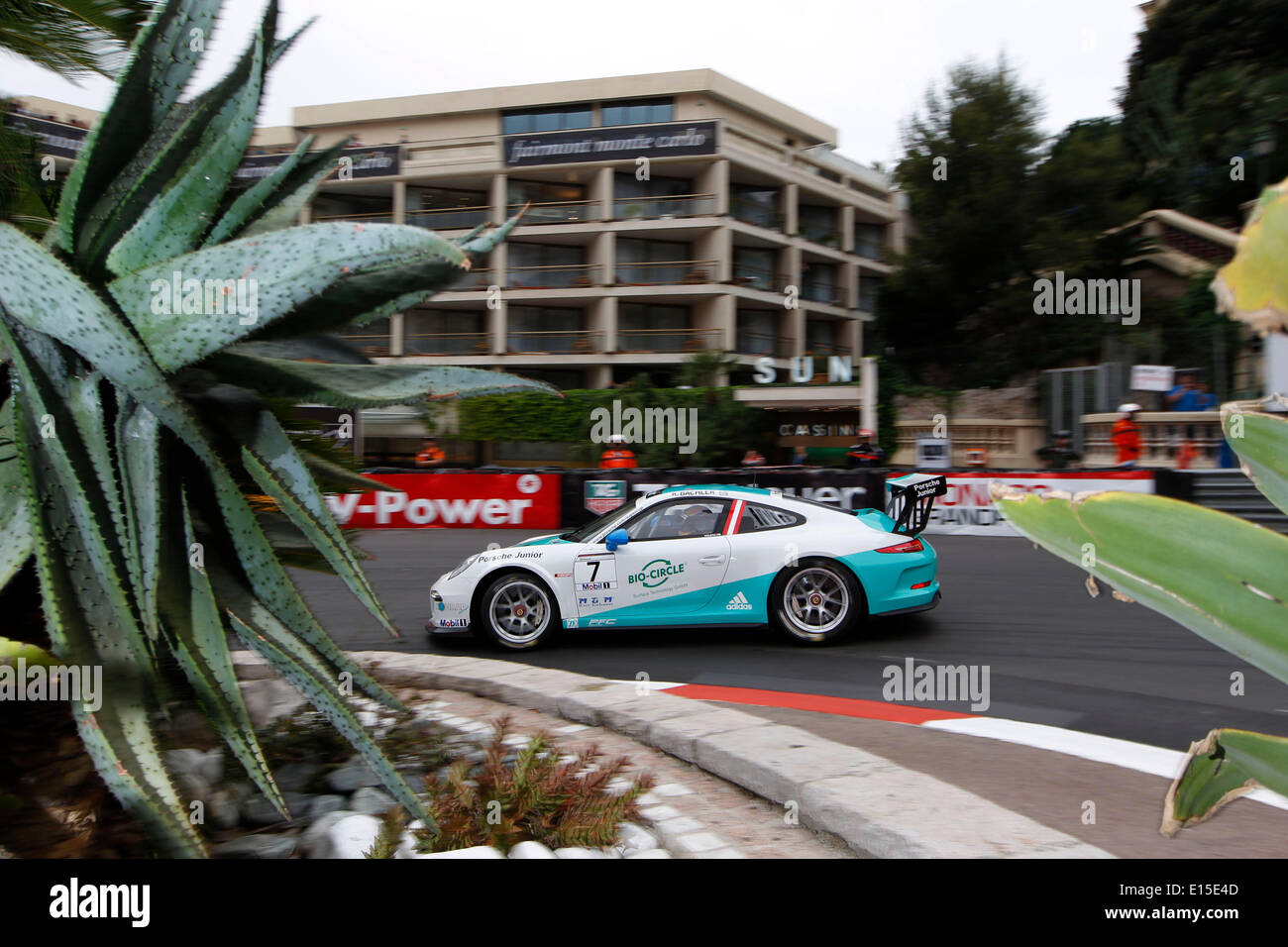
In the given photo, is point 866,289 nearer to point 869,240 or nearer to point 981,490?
point 869,240

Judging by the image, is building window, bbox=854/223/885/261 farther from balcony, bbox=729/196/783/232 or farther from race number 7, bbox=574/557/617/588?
race number 7, bbox=574/557/617/588

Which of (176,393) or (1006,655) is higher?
(176,393)

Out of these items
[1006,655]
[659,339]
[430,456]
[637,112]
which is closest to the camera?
[1006,655]

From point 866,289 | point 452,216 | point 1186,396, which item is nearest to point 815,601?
point 1186,396

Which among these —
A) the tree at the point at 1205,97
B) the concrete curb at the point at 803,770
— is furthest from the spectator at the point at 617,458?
the tree at the point at 1205,97

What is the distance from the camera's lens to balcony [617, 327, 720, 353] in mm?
33750

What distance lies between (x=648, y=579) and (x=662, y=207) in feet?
92.8

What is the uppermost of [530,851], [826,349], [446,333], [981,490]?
[446,333]

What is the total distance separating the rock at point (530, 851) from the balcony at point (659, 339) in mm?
31261

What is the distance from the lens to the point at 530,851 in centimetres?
281

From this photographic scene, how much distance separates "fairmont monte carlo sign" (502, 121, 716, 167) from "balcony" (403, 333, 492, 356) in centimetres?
650

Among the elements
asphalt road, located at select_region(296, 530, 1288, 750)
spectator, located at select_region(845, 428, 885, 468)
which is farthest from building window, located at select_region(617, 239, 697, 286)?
asphalt road, located at select_region(296, 530, 1288, 750)

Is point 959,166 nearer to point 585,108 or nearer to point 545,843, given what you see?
point 585,108
